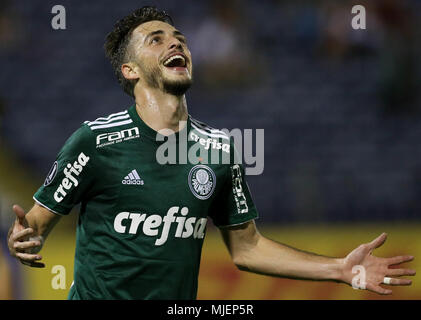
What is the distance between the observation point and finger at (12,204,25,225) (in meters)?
3.73

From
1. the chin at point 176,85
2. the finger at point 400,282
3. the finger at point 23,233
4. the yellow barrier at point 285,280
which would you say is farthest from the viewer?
the yellow barrier at point 285,280

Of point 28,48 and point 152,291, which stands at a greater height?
point 28,48

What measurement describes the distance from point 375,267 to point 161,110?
→ 1483 mm

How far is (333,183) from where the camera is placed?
7.88m

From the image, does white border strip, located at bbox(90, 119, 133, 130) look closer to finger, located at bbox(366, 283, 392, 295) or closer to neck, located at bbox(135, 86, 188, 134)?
neck, located at bbox(135, 86, 188, 134)

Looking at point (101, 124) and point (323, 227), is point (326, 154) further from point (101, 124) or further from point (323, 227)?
point (101, 124)

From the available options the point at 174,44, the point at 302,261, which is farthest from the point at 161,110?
the point at 302,261

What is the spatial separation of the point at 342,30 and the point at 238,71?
1432mm

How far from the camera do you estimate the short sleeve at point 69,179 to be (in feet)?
13.2

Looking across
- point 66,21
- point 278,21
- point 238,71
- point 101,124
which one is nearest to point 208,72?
point 238,71

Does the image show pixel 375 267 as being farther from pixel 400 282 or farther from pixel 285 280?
pixel 285 280

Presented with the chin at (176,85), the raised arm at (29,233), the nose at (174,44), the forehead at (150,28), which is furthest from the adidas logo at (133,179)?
the forehead at (150,28)

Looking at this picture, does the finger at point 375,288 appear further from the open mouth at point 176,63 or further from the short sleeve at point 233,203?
the open mouth at point 176,63
